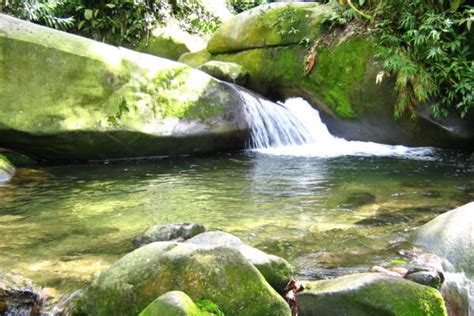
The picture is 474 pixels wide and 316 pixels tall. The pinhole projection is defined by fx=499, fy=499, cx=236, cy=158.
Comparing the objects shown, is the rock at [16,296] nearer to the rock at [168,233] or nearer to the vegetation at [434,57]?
the rock at [168,233]

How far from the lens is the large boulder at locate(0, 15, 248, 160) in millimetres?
7652

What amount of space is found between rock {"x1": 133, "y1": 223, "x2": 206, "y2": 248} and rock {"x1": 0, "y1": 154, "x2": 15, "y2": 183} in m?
3.61

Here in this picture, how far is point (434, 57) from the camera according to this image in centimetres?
856

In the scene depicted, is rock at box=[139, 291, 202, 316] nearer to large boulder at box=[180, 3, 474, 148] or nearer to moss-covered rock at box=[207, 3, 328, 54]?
large boulder at box=[180, 3, 474, 148]

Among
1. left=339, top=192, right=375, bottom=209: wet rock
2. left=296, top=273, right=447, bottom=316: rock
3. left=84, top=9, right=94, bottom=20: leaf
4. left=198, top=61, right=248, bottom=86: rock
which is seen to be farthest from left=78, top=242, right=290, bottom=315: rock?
left=84, top=9, right=94, bottom=20: leaf

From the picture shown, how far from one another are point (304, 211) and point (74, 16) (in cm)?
1213

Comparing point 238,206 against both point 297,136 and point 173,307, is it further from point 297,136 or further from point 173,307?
point 297,136

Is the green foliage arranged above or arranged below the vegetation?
above

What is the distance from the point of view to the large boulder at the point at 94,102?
765 centimetres

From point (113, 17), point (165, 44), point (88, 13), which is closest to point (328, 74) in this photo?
point (165, 44)

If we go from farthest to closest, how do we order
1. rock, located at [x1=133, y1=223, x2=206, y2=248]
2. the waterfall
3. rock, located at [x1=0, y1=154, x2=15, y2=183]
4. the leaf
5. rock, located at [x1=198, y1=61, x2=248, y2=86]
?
the leaf
rock, located at [x1=198, y1=61, x2=248, y2=86]
the waterfall
rock, located at [x1=0, y1=154, x2=15, y2=183]
rock, located at [x1=133, y1=223, x2=206, y2=248]

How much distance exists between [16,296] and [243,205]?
9.07 feet

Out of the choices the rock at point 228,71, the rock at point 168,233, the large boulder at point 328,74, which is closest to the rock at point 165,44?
the large boulder at point 328,74

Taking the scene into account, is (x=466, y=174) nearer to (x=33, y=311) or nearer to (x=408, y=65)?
(x=408, y=65)
